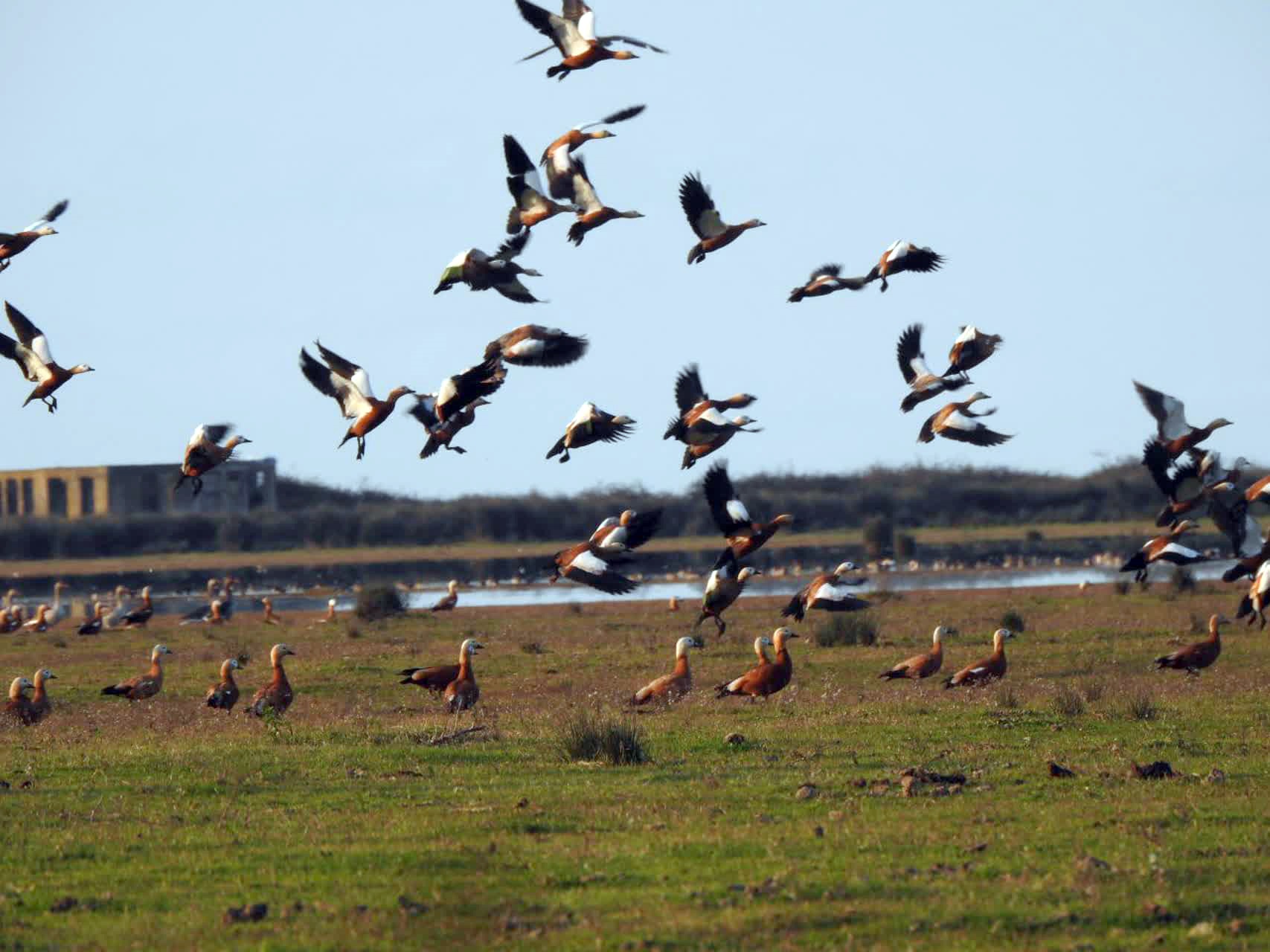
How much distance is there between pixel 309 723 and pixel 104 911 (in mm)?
8041

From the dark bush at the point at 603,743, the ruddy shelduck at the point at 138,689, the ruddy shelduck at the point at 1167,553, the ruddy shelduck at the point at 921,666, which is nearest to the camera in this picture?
the dark bush at the point at 603,743

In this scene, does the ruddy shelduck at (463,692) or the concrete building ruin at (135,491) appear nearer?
the ruddy shelduck at (463,692)

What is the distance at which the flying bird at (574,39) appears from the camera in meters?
15.6

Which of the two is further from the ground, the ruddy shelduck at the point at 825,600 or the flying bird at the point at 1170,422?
the flying bird at the point at 1170,422

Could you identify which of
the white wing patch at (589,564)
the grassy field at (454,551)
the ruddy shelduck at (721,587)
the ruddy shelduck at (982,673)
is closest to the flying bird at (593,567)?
the white wing patch at (589,564)

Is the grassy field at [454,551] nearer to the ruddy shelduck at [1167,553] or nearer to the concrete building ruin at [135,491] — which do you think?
the concrete building ruin at [135,491]

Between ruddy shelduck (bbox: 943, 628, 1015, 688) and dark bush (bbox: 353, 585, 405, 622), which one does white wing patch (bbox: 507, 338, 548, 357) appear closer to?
ruddy shelduck (bbox: 943, 628, 1015, 688)

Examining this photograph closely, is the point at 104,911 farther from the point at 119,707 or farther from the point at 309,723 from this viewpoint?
the point at 119,707

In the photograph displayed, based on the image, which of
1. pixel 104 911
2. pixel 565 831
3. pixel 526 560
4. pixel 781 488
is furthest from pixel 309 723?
pixel 781 488

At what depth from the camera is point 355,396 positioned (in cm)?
1630

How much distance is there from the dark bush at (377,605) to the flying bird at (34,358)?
61.7 feet

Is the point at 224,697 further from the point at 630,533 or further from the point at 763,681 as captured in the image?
the point at 763,681

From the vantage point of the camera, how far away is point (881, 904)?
320 inches

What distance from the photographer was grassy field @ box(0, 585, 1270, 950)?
7.91 m
